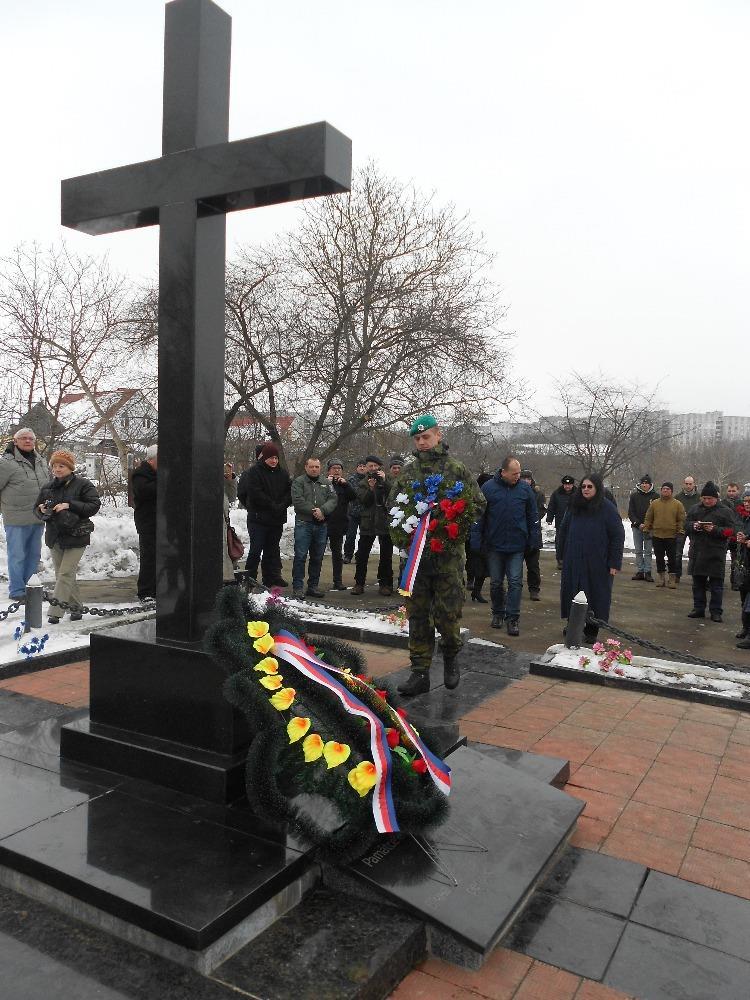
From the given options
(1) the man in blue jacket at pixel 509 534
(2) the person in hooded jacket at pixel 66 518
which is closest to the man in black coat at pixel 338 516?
(1) the man in blue jacket at pixel 509 534

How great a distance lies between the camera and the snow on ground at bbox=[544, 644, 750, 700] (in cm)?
524

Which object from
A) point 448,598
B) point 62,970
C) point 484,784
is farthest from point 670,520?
point 62,970

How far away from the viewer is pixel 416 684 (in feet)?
16.5

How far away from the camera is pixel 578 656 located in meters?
5.98

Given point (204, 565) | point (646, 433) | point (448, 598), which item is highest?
point (646, 433)

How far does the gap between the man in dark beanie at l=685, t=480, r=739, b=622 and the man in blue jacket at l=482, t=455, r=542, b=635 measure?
2.45 m

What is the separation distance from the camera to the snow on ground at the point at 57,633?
222 inches

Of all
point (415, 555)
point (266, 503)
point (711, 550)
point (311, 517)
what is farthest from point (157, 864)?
point (711, 550)

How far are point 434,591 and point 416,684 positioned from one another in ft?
2.07

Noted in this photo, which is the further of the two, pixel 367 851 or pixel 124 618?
pixel 124 618

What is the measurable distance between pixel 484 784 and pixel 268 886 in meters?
1.12

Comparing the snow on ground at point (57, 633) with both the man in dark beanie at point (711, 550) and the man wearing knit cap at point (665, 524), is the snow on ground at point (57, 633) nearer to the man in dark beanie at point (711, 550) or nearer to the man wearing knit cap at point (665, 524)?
the man in dark beanie at point (711, 550)

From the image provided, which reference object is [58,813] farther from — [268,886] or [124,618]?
[124,618]

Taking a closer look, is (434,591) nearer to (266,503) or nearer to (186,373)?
(186,373)
